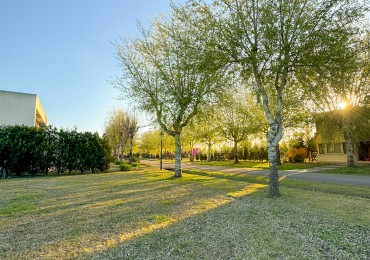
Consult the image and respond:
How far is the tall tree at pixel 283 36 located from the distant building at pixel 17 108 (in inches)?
1041

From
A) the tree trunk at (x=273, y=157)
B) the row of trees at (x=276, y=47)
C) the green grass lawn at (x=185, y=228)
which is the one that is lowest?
the green grass lawn at (x=185, y=228)

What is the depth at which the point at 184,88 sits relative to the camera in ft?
58.3

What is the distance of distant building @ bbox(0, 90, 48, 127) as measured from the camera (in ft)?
87.7

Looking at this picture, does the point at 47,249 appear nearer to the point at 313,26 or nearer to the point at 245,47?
the point at 245,47

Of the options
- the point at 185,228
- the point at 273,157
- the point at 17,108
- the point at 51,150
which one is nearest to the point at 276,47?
the point at 273,157

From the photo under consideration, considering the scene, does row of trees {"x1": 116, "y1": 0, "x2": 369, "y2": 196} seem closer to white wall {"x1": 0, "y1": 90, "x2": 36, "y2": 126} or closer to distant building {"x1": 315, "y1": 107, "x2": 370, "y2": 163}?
distant building {"x1": 315, "y1": 107, "x2": 370, "y2": 163}

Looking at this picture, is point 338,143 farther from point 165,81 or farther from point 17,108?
A: point 17,108

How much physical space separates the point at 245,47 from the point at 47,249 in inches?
384

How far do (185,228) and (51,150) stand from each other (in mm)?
17953

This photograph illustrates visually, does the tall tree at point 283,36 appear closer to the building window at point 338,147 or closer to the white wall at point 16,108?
the white wall at point 16,108

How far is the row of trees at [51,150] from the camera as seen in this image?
18375 millimetres

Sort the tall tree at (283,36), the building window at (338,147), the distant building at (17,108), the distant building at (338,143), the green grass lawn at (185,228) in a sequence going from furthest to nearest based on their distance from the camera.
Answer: the building window at (338,147) < the distant building at (17,108) < the distant building at (338,143) < the tall tree at (283,36) < the green grass lawn at (185,228)

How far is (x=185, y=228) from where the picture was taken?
5.84 meters

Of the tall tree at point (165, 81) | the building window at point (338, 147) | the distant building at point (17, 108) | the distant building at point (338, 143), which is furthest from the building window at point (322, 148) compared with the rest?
the distant building at point (17, 108)
